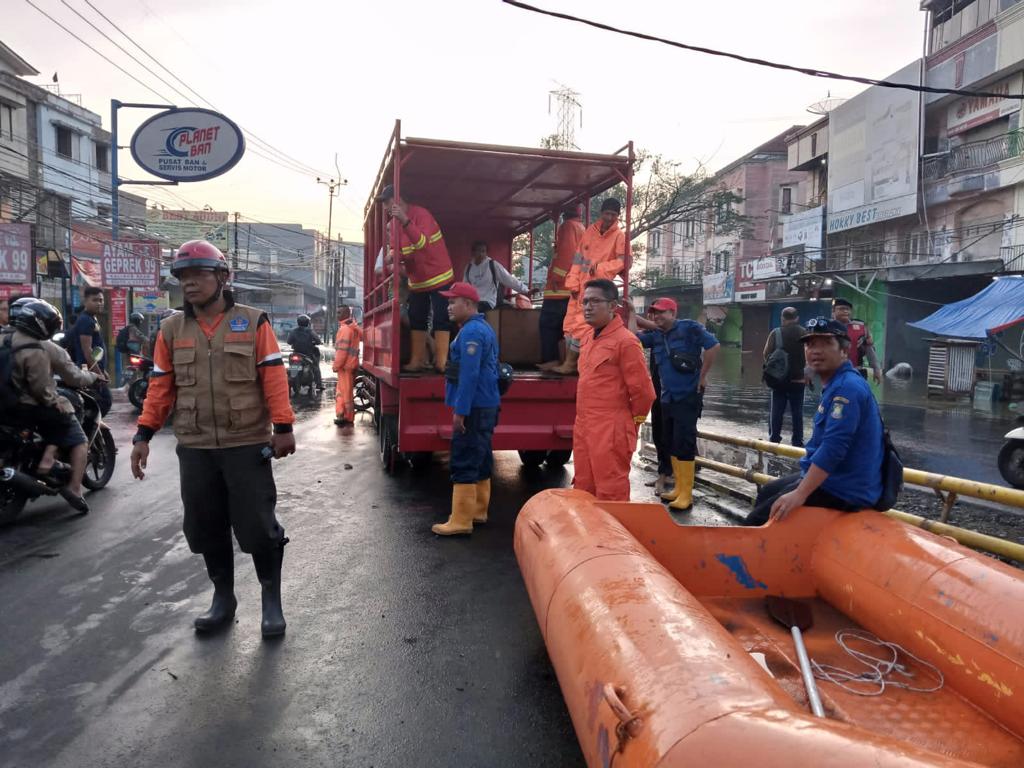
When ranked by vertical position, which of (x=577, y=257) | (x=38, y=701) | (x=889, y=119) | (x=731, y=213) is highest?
(x=889, y=119)

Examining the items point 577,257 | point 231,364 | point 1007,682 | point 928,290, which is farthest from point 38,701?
point 928,290

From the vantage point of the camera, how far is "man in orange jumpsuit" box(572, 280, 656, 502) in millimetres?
4559

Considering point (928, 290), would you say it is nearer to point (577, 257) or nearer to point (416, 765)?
point (577, 257)

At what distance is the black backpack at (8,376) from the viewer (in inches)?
205

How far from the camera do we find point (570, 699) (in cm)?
227

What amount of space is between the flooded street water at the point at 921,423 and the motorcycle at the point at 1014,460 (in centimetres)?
27

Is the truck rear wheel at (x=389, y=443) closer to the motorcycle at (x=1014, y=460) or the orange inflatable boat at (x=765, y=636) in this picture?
the orange inflatable boat at (x=765, y=636)

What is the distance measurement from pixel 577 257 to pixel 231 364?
13.5ft

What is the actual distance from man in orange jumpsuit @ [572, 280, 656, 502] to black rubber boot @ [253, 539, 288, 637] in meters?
2.00

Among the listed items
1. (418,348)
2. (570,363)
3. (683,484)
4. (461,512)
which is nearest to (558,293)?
(570,363)

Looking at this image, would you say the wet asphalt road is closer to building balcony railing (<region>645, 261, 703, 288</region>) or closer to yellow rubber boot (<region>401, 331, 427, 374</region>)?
yellow rubber boot (<region>401, 331, 427, 374</region>)

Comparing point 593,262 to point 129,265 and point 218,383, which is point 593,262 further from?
point 129,265

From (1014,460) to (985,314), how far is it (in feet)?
32.6

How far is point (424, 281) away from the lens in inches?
272
